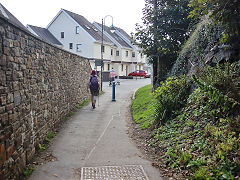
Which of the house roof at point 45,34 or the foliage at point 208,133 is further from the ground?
the house roof at point 45,34

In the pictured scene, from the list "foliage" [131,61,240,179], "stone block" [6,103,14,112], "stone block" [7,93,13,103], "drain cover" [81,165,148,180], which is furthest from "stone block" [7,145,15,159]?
"foliage" [131,61,240,179]

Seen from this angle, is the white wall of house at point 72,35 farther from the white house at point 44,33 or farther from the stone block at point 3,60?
the stone block at point 3,60

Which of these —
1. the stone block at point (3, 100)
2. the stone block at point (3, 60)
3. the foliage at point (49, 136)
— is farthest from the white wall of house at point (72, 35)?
the stone block at point (3, 100)

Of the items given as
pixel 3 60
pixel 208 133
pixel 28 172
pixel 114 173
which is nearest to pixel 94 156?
pixel 114 173

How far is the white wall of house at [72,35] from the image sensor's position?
38688 mm

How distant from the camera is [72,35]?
131ft

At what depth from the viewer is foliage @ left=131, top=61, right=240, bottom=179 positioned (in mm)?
4148

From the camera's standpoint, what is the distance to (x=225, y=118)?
5336 millimetres

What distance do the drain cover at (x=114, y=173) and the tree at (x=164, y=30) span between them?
9.05 m

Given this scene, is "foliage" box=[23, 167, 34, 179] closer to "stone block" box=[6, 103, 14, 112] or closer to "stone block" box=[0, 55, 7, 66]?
"stone block" box=[6, 103, 14, 112]

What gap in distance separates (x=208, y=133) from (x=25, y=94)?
12.8ft

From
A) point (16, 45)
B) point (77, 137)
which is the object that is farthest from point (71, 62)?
point (16, 45)

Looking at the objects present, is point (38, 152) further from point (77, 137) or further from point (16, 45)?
point (16, 45)

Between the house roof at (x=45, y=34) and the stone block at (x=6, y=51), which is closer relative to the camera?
the stone block at (x=6, y=51)
